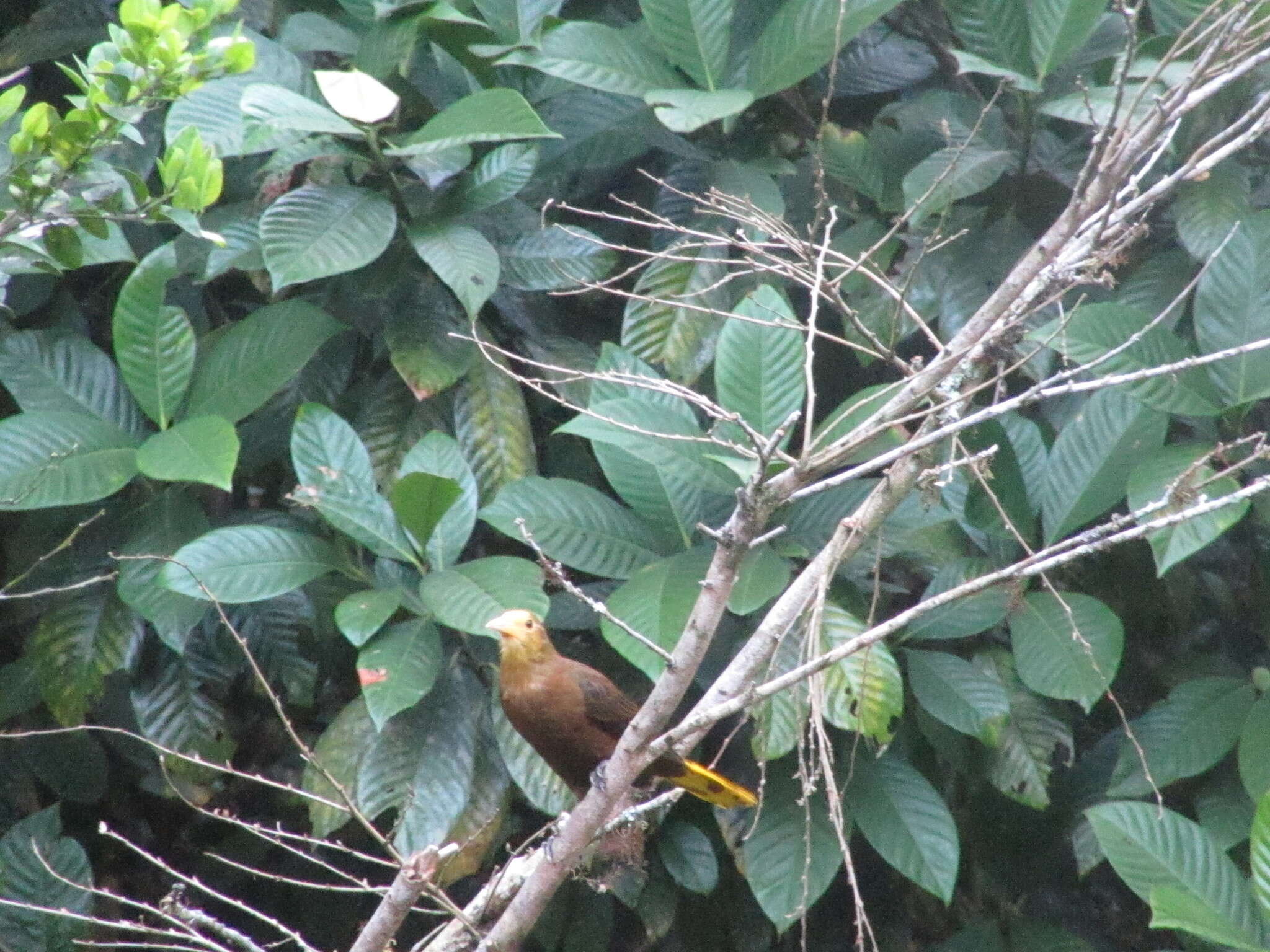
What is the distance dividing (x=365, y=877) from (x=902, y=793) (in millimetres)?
1273

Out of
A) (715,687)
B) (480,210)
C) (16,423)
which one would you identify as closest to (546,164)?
(480,210)

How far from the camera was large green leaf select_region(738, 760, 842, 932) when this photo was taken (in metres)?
2.29

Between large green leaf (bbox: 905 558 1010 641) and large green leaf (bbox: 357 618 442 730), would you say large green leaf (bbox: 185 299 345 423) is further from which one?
large green leaf (bbox: 905 558 1010 641)

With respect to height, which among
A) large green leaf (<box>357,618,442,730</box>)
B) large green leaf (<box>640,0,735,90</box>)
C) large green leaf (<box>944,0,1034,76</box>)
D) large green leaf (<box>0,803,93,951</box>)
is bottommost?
large green leaf (<box>0,803,93,951</box>)

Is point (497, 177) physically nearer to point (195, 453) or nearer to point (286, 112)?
point (286, 112)

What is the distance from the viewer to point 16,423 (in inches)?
90.0

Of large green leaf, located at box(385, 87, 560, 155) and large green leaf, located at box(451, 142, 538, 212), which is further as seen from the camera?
large green leaf, located at box(451, 142, 538, 212)

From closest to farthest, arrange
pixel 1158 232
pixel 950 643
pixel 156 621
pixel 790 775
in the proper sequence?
pixel 156 621 < pixel 790 775 < pixel 950 643 < pixel 1158 232

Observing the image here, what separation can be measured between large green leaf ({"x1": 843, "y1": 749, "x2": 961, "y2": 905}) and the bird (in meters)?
0.21

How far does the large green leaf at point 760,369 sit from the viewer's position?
90.0 inches

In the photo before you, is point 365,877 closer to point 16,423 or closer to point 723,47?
point 16,423

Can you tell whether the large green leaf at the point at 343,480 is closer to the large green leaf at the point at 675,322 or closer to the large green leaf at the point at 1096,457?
the large green leaf at the point at 675,322

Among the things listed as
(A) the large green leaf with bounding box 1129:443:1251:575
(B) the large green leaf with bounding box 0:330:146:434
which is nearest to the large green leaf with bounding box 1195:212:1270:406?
(A) the large green leaf with bounding box 1129:443:1251:575

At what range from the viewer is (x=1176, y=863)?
85.6 inches
